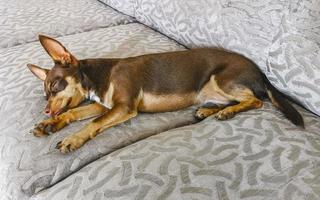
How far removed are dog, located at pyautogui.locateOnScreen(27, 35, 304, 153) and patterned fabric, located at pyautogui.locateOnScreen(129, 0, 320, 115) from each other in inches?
2.0

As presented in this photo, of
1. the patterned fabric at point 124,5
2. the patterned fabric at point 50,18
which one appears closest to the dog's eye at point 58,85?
the patterned fabric at point 50,18

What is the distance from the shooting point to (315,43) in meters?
1.11

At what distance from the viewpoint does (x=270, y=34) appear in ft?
4.10

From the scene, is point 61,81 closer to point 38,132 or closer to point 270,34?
point 38,132

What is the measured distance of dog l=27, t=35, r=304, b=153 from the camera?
1241mm

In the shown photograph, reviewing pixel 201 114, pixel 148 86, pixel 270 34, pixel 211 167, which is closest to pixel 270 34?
pixel 270 34

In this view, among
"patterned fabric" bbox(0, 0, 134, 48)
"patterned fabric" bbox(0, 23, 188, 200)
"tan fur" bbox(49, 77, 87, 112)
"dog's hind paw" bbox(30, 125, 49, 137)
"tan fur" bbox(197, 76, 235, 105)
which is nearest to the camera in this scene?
"patterned fabric" bbox(0, 23, 188, 200)

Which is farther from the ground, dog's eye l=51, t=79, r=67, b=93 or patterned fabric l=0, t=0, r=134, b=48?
dog's eye l=51, t=79, r=67, b=93

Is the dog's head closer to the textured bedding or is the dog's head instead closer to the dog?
the dog

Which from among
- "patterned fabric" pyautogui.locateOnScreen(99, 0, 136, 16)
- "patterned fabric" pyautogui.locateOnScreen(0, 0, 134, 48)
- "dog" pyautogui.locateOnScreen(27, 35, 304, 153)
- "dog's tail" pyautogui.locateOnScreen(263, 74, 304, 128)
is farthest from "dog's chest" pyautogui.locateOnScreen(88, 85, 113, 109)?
"patterned fabric" pyautogui.locateOnScreen(99, 0, 136, 16)

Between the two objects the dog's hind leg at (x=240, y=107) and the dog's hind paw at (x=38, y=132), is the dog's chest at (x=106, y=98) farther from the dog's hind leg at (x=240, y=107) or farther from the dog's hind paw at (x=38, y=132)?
the dog's hind leg at (x=240, y=107)

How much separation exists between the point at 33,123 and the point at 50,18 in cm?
106

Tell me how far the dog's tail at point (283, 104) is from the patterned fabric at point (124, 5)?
1024mm

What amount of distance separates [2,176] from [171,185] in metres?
0.51
